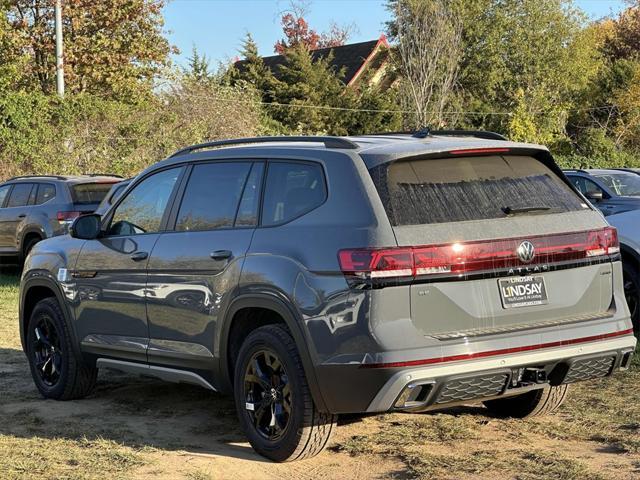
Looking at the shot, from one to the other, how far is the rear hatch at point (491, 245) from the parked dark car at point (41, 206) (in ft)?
35.5

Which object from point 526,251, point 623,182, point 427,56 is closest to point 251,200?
point 526,251

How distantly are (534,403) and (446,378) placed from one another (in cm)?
165

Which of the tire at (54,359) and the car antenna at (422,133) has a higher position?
the car antenna at (422,133)

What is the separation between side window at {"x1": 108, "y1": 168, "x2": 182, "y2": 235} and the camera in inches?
268

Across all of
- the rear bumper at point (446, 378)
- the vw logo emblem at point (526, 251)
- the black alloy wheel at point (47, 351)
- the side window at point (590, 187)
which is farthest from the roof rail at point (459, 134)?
the side window at point (590, 187)

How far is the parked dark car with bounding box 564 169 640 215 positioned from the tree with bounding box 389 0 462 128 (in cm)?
3883

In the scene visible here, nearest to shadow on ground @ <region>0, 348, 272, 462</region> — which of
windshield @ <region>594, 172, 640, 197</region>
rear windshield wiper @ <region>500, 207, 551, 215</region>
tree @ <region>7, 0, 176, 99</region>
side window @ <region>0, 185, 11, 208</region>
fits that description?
rear windshield wiper @ <region>500, 207, 551, 215</region>

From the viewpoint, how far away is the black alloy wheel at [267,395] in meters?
5.68

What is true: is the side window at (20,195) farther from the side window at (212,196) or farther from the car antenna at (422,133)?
the car antenna at (422,133)

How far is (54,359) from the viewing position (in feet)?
25.5

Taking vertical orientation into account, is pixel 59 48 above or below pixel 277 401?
above

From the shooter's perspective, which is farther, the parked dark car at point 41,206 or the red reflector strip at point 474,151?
the parked dark car at point 41,206

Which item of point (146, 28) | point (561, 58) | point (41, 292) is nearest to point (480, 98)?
point (561, 58)

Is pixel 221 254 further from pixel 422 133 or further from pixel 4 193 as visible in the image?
pixel 4 193
